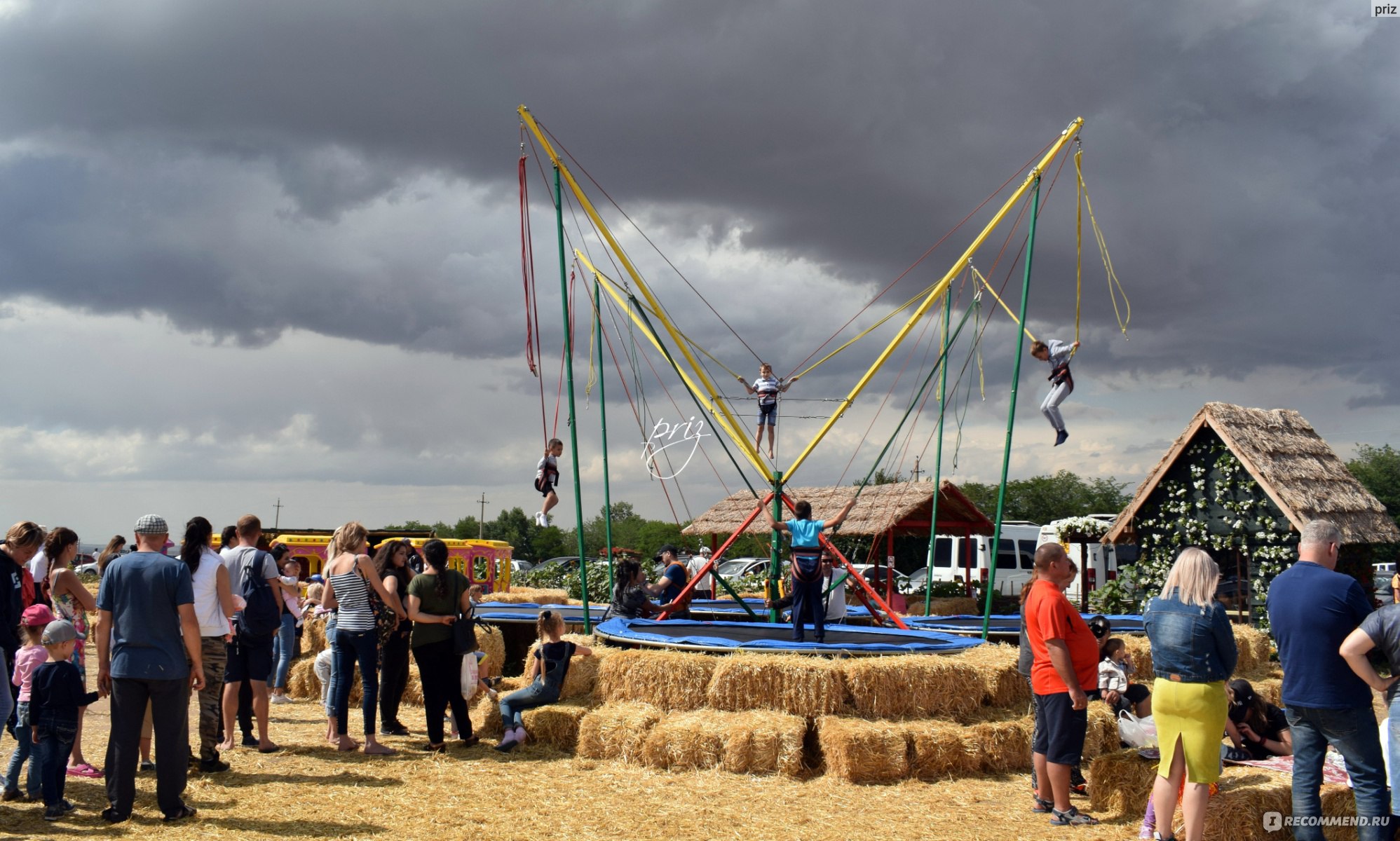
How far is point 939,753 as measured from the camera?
7582mm

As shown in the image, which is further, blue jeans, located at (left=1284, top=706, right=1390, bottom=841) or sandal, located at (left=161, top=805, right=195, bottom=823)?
sandal, located at (left=161, top=805, right=195, bottom=823)

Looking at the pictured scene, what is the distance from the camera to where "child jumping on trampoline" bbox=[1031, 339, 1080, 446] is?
39.1ft

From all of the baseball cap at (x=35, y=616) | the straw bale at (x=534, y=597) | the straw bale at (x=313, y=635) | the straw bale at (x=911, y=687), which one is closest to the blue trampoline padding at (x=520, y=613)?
the straw bale at (x=313, y=635)

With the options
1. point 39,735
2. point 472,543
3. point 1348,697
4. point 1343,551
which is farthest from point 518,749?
point 472,543

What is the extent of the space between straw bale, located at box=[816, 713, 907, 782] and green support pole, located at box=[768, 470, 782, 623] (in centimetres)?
429

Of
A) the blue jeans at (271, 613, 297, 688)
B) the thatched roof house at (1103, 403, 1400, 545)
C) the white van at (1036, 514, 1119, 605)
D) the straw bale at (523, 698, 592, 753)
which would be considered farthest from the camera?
the white van at (1036, 514, 1119, 605)

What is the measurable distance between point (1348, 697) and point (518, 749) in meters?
5.67

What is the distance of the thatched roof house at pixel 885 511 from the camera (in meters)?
23.1

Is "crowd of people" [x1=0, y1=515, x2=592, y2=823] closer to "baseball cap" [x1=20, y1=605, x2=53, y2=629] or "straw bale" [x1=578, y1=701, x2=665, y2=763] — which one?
"baseball cap" [x1=20, y1=605, x2=53, y2=629]

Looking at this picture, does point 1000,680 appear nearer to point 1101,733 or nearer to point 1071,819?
point 1101,733

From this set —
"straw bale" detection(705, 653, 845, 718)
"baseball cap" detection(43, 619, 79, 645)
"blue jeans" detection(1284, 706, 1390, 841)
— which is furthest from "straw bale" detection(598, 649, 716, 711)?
"blue jeans" detection(1284, 706, 1390, 841)

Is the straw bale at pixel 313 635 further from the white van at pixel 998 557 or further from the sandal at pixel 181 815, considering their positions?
the white van at pixel 998 557

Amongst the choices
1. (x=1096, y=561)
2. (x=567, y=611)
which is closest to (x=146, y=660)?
(x=567, y=611)

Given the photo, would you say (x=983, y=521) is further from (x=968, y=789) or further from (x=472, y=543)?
(x=968, y=789)
